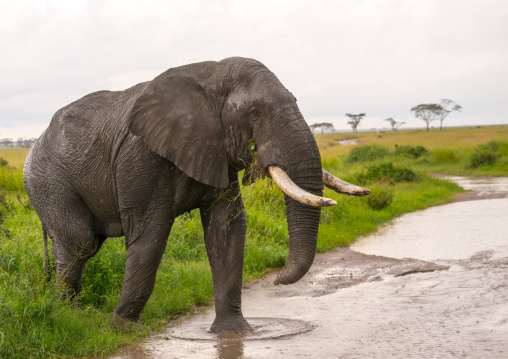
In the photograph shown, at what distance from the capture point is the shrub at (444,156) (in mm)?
30562

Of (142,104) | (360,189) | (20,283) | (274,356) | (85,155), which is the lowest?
(274,356)

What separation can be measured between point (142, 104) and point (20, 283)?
190 cm

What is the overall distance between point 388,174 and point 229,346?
613 inches

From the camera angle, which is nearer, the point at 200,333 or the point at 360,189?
the point at 360,189

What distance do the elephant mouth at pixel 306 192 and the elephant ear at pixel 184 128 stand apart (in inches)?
23.5

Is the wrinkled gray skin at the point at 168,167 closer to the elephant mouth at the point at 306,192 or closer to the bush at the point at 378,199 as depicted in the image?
the elephant mouth at the point at 306,192

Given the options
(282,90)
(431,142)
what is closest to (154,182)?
(282,90)

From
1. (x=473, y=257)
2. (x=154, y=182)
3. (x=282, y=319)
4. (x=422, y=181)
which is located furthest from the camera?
(x=422, y=181)

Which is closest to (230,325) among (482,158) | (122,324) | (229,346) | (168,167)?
(229,346)

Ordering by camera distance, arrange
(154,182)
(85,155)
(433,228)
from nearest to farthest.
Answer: (154,182) < (85,155) < (433,228)

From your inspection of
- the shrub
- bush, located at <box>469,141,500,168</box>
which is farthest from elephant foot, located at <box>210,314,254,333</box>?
the shrub

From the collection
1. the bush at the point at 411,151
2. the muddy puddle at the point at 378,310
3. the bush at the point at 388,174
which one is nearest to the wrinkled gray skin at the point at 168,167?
the muddy puddle at the point at 378,310

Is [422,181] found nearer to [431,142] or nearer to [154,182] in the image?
[154,182]

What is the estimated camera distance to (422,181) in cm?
2075
